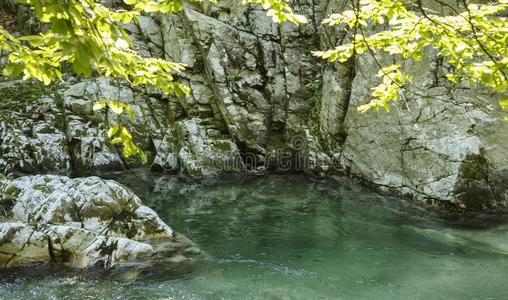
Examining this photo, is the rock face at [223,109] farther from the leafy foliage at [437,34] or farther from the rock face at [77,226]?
the leafy foliage at [437,34]

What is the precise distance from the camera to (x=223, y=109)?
1719cm

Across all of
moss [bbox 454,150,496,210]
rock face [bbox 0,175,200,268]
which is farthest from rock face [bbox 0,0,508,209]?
rock face [bbox 0,175,200,268]

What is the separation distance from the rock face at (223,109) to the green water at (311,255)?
2899 millimetres

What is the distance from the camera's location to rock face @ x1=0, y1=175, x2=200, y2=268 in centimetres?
806

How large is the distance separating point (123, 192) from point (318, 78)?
31.5 ft

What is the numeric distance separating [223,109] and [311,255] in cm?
961

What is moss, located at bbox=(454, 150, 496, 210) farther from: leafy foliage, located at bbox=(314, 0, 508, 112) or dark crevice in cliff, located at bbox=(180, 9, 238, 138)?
dark crevice in cliff, located at bbox=(180, 9, 238, 138)

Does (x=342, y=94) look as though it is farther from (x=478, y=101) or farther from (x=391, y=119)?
(x=478, y=101)

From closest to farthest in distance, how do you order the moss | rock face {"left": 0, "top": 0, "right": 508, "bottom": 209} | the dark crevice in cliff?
the moss → rock face {"left": 0, "top": 0, "right": 508, "bottom": 209} → the dark crevice in cliff

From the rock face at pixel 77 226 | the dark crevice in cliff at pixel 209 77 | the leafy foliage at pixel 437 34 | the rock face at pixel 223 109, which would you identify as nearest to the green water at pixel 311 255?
the rock face at pixel 77 226

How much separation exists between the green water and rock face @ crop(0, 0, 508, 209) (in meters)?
2.90

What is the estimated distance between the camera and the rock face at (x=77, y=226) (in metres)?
8.06

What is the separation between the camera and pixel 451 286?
7035 millimetres

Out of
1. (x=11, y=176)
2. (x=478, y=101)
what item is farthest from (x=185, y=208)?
(x=478, y=101)
